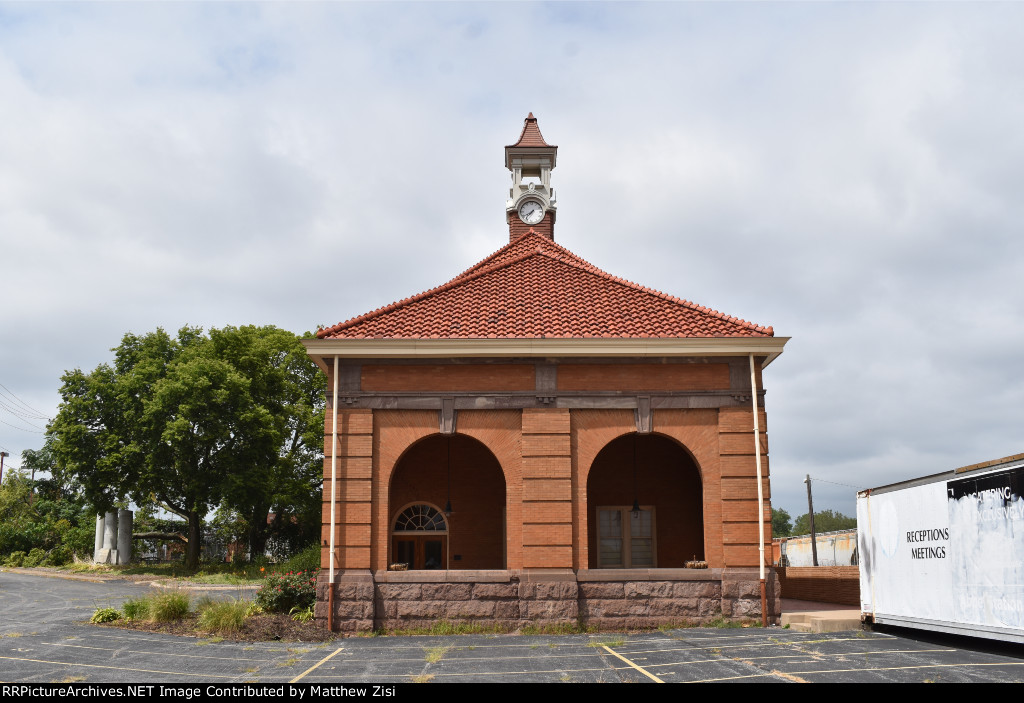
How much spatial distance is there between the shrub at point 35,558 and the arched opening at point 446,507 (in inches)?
1414

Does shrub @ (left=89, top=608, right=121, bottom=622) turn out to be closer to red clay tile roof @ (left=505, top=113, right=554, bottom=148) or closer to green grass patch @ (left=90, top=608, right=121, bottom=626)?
green grass patch @ (left=90, top=608, right=121, bottom=626)

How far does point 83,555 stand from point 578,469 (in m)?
40.3

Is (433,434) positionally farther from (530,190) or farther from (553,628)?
(530,190)

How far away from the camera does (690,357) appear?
18.0m

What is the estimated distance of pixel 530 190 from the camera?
85.9 ft

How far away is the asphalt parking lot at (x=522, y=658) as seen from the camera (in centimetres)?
1196

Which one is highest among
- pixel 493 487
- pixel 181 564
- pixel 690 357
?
pixel 690 357

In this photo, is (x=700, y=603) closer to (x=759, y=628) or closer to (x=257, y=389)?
(x=759, y=628)

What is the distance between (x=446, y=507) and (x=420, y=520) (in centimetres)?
103

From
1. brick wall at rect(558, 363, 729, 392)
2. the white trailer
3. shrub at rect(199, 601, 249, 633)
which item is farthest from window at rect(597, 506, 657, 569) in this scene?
shrub at rect(199, 601, 249, 633)

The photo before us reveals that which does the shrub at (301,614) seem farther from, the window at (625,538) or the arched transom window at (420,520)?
the window at (625,538)

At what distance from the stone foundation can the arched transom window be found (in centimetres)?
389
